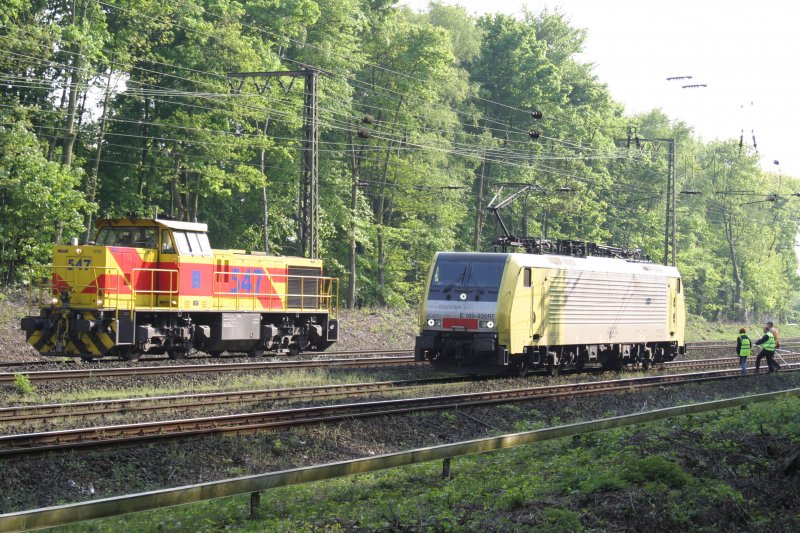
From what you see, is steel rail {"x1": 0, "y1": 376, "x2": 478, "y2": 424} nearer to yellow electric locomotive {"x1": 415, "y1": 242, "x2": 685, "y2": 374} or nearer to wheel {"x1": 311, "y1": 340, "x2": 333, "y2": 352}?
yellow electric locomotive {"x1": 415, "y1": 242, "x2": 685, "y2": 374}

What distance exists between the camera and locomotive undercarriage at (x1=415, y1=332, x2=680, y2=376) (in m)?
22.0

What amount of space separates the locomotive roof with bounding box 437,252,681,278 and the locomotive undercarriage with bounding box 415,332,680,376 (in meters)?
2.11

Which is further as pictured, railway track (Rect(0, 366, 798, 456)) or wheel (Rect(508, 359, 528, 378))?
wheel (Rect(508, 359, 528, 378))

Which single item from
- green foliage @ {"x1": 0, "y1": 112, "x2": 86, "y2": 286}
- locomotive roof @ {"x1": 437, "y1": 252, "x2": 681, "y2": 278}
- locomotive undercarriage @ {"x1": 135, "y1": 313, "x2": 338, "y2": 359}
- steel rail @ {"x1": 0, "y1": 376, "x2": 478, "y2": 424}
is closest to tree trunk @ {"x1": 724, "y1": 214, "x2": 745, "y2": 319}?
locomotive roof @ {"x1": 437, "y1": 252, "x2": 681, "y2": 278}

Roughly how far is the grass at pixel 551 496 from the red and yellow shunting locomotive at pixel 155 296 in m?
11.9

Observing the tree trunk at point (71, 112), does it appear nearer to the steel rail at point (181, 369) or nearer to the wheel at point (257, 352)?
the wheel at point (257, 352)

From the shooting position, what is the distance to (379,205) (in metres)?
50.7

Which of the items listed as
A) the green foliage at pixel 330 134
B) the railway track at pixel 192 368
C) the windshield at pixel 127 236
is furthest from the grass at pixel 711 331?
the windshield at pixel 127 236

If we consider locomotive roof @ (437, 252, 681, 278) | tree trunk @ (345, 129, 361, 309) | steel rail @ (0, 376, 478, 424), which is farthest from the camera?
tree trunk @ (345, 129, 361, 309)

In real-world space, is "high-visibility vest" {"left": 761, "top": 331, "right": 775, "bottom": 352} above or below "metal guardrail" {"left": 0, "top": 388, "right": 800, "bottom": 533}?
above

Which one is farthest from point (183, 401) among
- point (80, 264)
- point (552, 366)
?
point (552, 366)

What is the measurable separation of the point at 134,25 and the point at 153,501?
33.9m

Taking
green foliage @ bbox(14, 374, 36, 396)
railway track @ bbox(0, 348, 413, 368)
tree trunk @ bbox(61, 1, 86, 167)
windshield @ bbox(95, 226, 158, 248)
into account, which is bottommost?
railway track @ bbox(0, 348, 413, 368)

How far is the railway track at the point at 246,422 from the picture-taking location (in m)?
12.5
